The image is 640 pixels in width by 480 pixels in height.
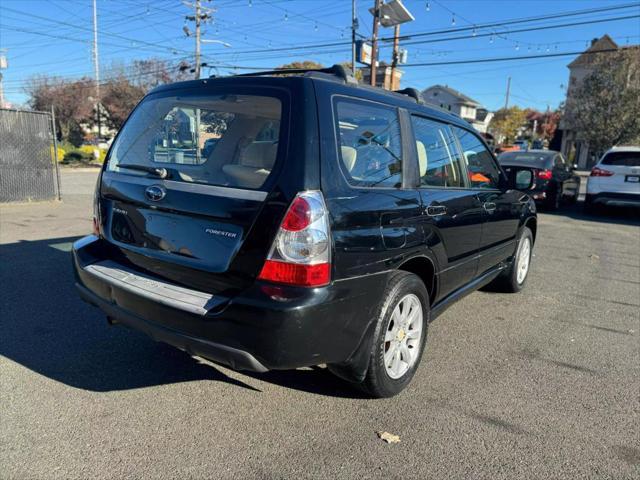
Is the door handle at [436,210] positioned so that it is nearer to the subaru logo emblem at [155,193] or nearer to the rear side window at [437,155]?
the rear side window at [437,155]

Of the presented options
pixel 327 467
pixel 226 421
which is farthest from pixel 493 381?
pixel 226 421

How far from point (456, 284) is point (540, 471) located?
1612mm

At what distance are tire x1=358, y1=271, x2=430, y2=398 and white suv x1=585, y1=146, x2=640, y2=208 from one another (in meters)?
9.98

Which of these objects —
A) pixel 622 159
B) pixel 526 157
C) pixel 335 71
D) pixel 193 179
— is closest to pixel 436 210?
pixel 335 71

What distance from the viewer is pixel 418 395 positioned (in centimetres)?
307

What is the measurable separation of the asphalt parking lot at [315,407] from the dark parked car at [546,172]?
8067 millimetres

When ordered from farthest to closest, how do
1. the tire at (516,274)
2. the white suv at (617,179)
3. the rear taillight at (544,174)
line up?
the rear taillight at (544,174)
the white suv at (617,179)
the tire at (516,274)

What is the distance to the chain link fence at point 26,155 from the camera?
10000mm

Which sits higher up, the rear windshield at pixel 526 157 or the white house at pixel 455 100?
the white house at pixel 455 100

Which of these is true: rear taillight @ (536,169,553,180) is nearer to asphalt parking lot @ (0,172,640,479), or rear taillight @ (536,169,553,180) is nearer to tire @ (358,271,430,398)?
asphalt parking lot @ (0,172,640,479)

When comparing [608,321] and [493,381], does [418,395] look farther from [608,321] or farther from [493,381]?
[608,321]

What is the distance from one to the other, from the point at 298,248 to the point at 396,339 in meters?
1.04

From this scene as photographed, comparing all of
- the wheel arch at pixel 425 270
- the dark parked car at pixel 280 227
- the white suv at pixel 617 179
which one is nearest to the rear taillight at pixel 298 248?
the dark parked car at pixel 280 227

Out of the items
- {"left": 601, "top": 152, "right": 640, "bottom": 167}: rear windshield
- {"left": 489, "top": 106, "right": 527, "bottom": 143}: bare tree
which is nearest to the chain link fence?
{"left": 601, "top": 152, "right": 640, "bottom": 167}: rear windshield
